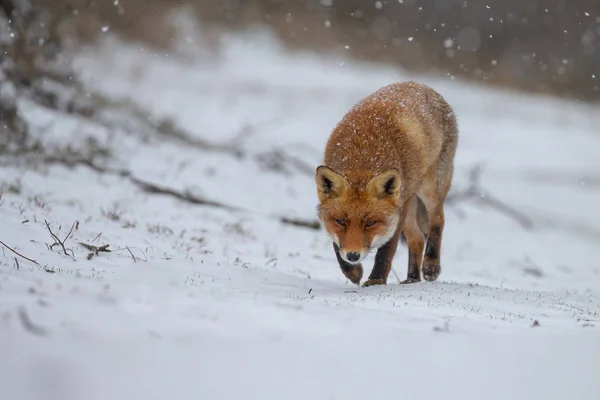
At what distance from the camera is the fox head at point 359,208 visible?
4996 mm

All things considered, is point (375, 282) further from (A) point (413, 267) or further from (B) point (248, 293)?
(B) point (248, 293)

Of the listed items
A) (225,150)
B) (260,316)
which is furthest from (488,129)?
(260,316)

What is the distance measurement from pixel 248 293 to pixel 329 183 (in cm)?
145

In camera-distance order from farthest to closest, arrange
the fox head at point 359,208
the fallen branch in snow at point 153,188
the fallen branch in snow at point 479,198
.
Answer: the fallen branch in snow at point 479,198 → the fallen branch in snow at point 153,188 → the fox head at point 359,208

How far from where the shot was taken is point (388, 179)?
16.8ft

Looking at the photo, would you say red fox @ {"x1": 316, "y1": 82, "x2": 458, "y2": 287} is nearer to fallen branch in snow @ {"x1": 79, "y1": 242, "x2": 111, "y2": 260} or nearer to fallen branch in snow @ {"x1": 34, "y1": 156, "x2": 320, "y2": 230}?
fallen branch in snow @ {"x1": 79, "y1": 242, "x2": 111, "y2": 260}

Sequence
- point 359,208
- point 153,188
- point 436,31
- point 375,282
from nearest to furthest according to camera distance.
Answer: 1. point 359,208
2. point 375,282
3. point 153,188
4. point 436,31

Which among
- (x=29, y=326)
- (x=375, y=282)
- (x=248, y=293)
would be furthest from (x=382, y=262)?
(x=29, y=326)

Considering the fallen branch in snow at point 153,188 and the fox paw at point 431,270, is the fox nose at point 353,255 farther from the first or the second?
the fallen branch in snow at point 153,188

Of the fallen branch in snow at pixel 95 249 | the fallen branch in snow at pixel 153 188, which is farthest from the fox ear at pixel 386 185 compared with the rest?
the fallen branch in snow at pixel 153 188

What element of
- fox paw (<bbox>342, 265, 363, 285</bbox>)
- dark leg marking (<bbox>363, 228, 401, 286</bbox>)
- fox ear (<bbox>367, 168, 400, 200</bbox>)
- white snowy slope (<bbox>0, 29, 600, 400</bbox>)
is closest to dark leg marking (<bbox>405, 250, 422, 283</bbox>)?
white snowy slope (<bbox>0, 29, 600, 400</bbox>)

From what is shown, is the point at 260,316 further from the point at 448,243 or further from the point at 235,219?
the point at 448,243

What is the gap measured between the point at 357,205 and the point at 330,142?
1.08 metres

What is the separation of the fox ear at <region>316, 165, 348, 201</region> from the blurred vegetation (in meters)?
17.5
